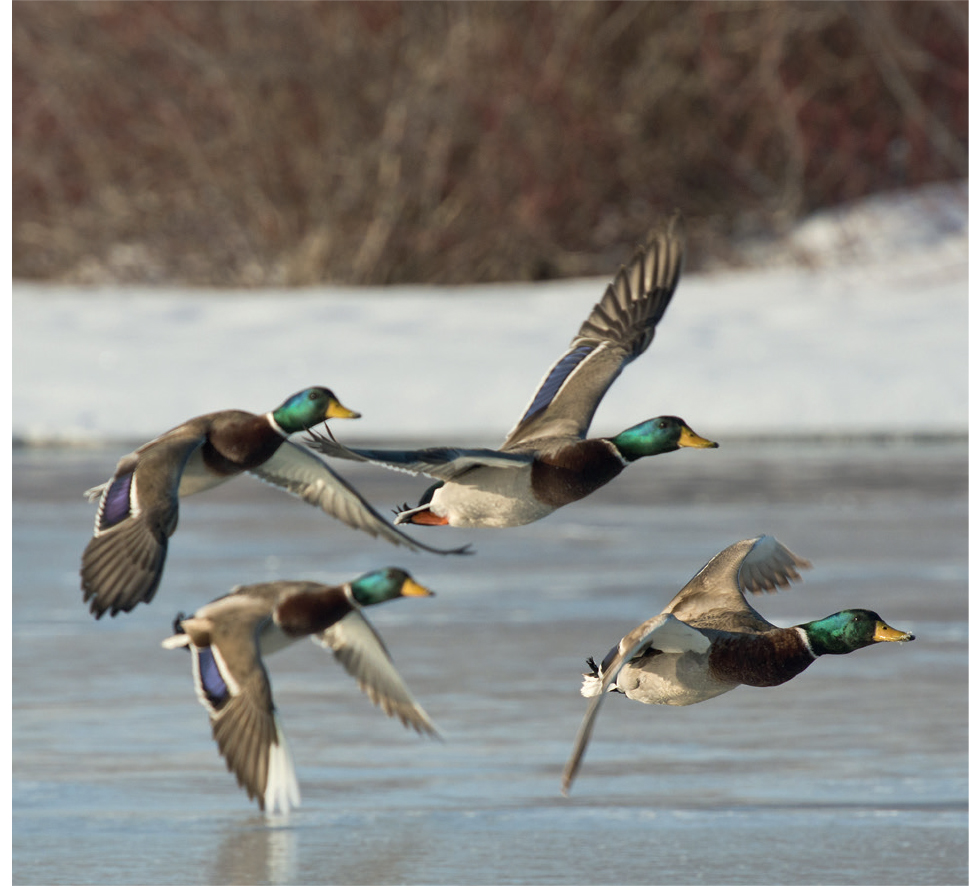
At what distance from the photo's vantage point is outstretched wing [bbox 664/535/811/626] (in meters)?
3.22

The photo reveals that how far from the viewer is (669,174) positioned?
18281mm

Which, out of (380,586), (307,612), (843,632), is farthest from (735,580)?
(307,612)

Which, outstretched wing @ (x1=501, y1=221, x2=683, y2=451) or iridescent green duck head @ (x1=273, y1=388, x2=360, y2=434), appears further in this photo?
outstretched wing @ (x1=501, y1=221, x2=683, y2=451)

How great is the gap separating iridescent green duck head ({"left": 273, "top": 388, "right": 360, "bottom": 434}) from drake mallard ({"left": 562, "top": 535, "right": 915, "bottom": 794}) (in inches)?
19.6

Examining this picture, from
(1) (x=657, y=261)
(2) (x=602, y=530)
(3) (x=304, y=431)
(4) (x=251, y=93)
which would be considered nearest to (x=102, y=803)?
(1) (x=657, y=261)

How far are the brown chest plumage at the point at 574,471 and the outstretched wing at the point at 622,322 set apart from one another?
1.22ft

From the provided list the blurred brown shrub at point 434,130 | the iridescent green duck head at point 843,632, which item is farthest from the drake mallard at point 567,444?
the blurred brown shrub at point 434,130

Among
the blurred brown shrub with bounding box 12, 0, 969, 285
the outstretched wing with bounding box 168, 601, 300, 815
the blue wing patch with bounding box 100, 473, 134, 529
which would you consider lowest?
the outstretched wing with bounding box 168, 601, 300, 815


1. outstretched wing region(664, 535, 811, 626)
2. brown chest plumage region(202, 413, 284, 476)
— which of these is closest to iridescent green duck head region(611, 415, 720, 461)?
outstretched wing region(664, 535, 811, 626)

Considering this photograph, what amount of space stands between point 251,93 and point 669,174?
365cm

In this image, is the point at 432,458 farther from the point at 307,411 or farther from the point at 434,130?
the point at 434,130

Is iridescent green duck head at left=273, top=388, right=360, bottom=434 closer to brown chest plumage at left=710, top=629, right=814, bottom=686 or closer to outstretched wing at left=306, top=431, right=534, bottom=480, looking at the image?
outstretched wing at left=306, top=431, right=534, bottom=480

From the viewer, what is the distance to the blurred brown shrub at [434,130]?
17453mm

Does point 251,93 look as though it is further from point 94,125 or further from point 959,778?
point 959,778
